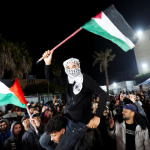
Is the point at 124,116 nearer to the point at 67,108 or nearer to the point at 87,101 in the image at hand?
the point at 87,101

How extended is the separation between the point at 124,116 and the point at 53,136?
6.68ft

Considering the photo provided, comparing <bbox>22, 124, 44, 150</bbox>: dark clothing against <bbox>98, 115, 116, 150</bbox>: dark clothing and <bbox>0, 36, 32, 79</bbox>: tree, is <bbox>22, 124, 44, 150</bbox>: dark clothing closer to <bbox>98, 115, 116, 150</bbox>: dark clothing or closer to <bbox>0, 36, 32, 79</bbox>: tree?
<bbox>98, 115, 116, 150</bbox>: dark clothing

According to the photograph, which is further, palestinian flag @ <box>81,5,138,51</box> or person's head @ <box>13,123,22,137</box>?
person's head @ <box>13,123,22,137</box>

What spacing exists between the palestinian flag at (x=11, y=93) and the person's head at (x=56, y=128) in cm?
194

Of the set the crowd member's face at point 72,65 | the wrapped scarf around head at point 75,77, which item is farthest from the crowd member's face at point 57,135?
the crowd member's face at point 72,65

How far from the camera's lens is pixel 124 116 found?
2973 mm

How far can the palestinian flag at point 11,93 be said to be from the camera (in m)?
3.28

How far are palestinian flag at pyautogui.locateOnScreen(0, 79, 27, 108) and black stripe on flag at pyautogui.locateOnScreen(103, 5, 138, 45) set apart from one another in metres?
2.87

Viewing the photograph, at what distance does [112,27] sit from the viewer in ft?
8.01

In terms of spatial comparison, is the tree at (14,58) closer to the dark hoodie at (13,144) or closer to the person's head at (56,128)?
the dark hoodie at (13,144)

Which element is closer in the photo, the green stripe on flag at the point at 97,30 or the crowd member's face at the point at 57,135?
the crowd member's face at the point at 57,135

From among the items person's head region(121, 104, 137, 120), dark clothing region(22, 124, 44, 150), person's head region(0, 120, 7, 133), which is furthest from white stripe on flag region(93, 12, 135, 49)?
person's head region(0, 120, 7, 133)

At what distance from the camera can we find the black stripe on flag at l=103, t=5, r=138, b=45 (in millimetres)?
2389

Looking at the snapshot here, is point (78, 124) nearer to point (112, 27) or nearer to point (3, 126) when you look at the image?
point (112, 27)
